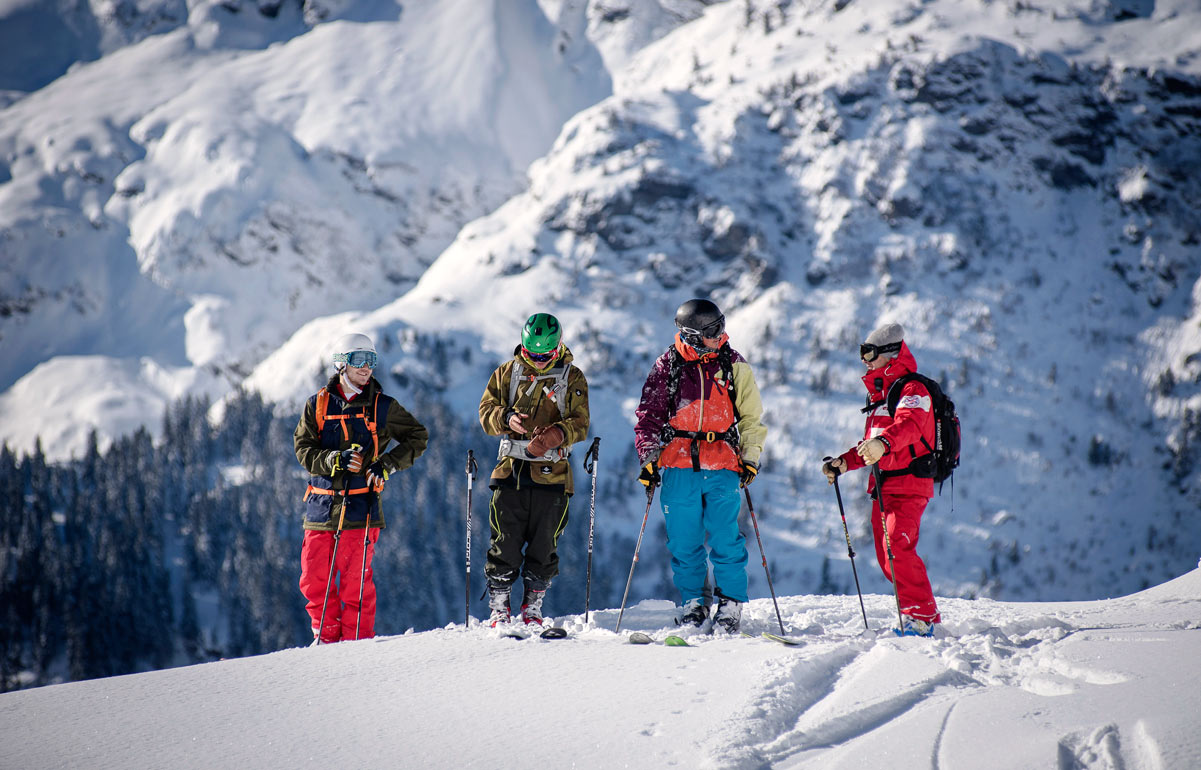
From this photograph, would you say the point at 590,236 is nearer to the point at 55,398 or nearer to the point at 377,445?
the point at 55,398

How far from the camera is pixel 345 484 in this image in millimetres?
7137

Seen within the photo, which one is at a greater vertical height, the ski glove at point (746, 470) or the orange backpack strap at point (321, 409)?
the orange backpack strap at point (321, 409)

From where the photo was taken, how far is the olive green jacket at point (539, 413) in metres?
6.62

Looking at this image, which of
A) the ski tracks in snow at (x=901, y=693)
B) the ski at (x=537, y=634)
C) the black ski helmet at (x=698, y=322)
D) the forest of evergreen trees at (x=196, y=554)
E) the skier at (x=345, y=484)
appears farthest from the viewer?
the forest of evergreen trees at (x=196, y=554)

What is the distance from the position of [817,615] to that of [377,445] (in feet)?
15.3

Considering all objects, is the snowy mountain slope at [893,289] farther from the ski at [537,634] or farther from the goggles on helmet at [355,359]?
the ski at [537,634]

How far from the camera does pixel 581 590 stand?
61.7m

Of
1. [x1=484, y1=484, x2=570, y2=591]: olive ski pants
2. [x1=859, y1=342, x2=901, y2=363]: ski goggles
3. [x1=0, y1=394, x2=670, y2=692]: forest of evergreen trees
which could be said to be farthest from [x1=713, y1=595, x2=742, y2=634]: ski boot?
[x1=0, y1=394, x2=670, y2=692]: forest of evergreen trees

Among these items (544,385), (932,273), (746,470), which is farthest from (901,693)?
(932,273)

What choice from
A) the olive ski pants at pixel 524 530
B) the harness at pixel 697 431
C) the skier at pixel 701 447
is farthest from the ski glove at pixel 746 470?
the olive ski pants at pixel 524 530

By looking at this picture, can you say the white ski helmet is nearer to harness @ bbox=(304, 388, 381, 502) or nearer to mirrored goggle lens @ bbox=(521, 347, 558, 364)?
harness @ bbox=(304, 388, 381, 502)

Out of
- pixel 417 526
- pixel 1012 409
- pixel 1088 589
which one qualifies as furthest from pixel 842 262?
pixel 417 526

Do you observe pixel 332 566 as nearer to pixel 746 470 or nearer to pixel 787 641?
pixel 746 470

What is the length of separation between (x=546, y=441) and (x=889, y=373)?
3.18 meters
